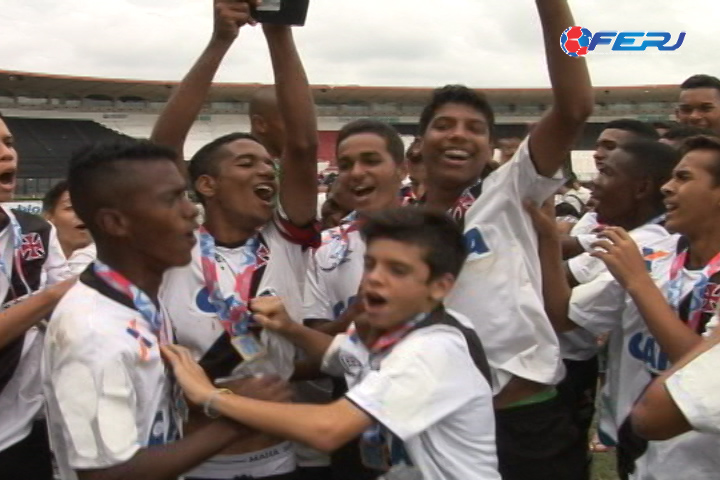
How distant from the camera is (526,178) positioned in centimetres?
246

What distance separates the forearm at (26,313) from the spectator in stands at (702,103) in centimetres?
431

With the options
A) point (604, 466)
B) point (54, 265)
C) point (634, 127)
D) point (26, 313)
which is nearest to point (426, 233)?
point (26, 313)

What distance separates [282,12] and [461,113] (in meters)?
0.73

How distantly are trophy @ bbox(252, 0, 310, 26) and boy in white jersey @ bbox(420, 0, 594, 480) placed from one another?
0.63m

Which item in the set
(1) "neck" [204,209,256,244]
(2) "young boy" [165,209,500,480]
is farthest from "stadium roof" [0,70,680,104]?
(2) "young boy" [165,209,500,480]

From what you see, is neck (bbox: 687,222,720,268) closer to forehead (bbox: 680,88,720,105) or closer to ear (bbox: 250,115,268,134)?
ear (bbox: 250,115,268,134)

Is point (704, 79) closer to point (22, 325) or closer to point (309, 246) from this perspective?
point (309, 246)

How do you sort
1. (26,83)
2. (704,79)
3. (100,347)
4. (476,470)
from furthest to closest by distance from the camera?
(26,83) < (704,79) < (476,470) < (100,347)

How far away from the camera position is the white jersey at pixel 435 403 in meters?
1.78

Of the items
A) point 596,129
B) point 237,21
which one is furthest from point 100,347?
point 596,129

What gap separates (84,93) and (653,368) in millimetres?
38100

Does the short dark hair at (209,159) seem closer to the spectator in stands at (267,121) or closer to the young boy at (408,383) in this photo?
the spectator in stands at (267,121)

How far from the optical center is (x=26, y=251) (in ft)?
9.30

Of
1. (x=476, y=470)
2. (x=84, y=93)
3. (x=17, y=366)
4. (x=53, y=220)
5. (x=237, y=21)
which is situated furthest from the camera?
(x=84, y=93)
